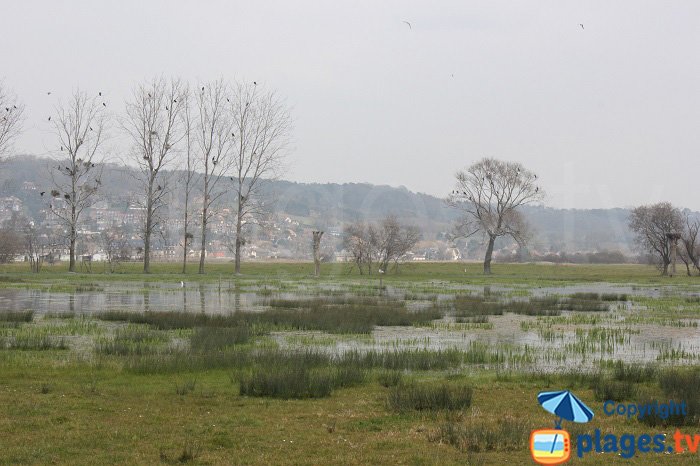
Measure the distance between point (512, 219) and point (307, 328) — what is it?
6510 centimetres

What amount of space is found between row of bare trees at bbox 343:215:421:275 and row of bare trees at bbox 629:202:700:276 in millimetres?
28266

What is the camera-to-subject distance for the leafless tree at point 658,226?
8719 centimetres

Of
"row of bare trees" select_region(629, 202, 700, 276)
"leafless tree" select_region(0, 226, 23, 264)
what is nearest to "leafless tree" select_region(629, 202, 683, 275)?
"row of bare trees" select_region(629, 202, 700, 276)

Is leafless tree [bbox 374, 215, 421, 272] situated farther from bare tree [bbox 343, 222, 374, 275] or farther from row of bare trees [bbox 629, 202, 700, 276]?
row of bare trees [bbox 629, 202, 700, 276]

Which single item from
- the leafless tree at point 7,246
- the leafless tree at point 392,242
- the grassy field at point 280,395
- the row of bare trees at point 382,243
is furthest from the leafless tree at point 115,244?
the grassy field at point 280,395

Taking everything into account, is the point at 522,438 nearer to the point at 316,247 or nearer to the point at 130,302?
the point at 130,302

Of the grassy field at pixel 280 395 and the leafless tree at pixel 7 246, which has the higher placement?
the leafless tree at pixel 7 246

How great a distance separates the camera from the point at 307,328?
2373 cm

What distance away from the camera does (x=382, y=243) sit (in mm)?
85562

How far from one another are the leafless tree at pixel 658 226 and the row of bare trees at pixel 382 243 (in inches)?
1109

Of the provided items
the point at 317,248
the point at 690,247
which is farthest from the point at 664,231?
the point at 317,248

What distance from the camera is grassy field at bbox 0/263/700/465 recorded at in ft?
31.3

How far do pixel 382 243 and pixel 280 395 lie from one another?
72661 mm

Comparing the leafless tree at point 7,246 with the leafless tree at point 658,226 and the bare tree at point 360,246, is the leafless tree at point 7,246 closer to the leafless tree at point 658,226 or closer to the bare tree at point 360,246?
the bare tree at point 360,246
